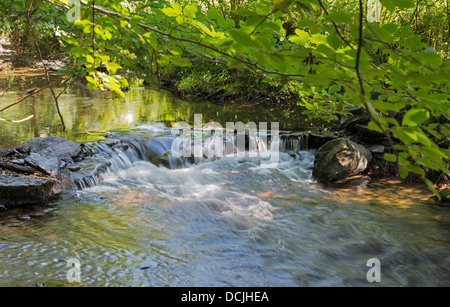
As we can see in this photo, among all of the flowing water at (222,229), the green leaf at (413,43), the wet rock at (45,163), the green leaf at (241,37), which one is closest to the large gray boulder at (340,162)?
the flowing water at (222,229)

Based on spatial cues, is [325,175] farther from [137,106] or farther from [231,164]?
[137,106]

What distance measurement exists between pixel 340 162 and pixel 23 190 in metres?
5.20

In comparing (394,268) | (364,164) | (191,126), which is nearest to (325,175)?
(364,164)

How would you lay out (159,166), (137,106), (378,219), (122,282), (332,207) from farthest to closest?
(137,106) < (159,166) < (332,207) < (378,219) < (122,282)

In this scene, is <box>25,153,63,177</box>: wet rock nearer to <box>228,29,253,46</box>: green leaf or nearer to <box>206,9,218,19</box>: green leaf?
<box>206,9,218,19</box>: green leaf

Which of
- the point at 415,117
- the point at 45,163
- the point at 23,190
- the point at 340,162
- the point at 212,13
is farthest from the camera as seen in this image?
the point at 340,162

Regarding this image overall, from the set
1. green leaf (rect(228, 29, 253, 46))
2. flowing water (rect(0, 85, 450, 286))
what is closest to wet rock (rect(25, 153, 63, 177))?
flowing water (rect(0, 85, 450, 286))

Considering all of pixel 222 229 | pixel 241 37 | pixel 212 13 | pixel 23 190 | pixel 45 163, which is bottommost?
A: pixel 222 229

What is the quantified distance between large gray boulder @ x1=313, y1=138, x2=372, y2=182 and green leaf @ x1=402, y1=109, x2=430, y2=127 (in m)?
5.55

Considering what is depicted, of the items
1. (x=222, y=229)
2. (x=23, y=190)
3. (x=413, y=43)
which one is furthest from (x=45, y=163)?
(x=413, y=43)

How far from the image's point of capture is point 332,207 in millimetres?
5211

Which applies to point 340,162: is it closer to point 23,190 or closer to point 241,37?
point 23,190

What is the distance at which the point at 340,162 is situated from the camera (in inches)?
247

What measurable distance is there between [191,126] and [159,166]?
2471 millimetres
